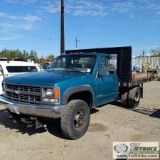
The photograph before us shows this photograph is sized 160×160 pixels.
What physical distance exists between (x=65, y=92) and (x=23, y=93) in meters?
1.00

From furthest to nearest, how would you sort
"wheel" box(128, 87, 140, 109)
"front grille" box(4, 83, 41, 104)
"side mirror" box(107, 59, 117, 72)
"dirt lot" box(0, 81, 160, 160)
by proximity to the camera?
"wheel" box(128, 87, 140, 109) < "side mirror" box(107, 59, 117, 72) < "front grille" box(4, 83, 41, 104) < "dirt lot" box(0, 81, 160, 160)

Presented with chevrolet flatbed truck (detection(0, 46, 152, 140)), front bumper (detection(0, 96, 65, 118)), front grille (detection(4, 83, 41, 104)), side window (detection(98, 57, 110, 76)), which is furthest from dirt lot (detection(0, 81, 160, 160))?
side window (detection(98, 57, 110, 76))

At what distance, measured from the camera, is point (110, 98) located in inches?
283

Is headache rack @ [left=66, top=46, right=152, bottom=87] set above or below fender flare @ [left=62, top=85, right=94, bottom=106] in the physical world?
above

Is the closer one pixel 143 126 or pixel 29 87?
pixel 29 87

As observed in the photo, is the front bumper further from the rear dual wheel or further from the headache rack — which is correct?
the rear dual wheel

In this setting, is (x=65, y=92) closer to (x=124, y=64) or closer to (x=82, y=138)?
(x=82, y=138)

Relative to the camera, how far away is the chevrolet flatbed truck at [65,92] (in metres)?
5.15

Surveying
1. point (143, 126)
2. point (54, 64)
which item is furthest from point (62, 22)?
point (143, 126)

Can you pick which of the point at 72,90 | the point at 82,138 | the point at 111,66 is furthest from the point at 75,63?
the point at 82,138

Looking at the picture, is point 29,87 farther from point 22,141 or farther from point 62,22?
point 62,22

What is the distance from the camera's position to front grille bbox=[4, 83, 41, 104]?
208 inches

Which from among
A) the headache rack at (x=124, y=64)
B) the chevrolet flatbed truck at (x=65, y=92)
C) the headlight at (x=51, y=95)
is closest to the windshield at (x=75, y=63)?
the chevrolet flatbed truck at (x=65, y=92)

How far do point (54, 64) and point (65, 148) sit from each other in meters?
2.86
